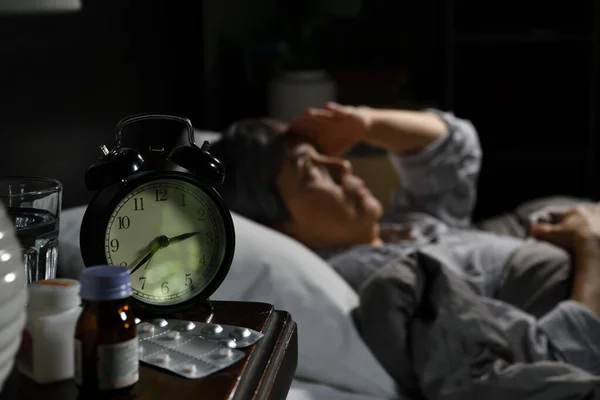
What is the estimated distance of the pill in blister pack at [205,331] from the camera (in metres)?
0.71

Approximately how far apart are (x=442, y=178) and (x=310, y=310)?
1.10m

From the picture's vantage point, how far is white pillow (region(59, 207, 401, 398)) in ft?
4.59

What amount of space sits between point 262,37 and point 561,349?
2348mm

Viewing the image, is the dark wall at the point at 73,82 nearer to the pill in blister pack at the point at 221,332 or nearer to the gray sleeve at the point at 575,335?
the pill in blister pack at the point at 221,332

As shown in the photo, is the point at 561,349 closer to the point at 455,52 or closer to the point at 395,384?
the point at 395,384

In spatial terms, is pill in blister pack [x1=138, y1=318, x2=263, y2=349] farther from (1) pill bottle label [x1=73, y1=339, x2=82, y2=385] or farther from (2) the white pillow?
(2) the white pillow

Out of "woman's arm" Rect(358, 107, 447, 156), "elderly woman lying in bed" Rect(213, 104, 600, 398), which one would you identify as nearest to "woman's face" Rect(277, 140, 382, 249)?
"elderly woman lying in bed" Rect(213, 104, 600, 398)

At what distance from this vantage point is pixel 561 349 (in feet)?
5.19

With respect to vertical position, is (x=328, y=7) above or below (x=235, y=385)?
above

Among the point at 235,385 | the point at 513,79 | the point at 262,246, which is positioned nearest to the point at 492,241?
the point at 262,246

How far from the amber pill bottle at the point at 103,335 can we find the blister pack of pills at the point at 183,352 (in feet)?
0.21

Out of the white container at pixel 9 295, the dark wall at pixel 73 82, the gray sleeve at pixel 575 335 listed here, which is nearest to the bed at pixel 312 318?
the dark wall at pixel 73 82

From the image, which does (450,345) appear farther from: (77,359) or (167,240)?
(77,359)

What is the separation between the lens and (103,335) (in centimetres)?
58
